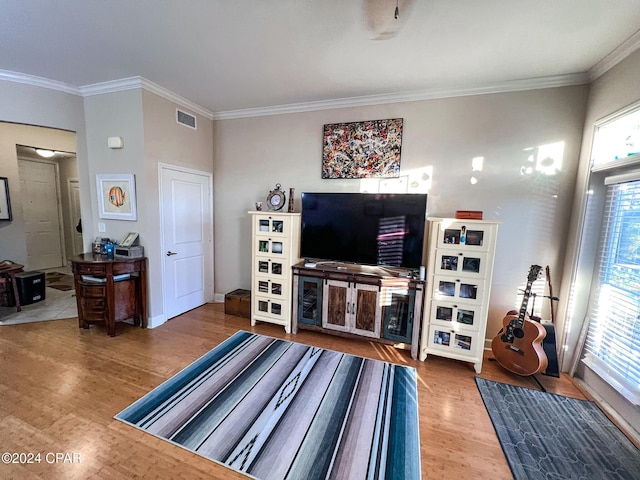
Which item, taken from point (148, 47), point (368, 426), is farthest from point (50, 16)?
point (368, 426)

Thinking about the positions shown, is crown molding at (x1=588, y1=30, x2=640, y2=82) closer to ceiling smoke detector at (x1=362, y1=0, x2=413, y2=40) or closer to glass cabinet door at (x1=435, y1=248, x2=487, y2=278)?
ceiling smoke detector at (x1=362, y1=0, x2=413, y2=40)

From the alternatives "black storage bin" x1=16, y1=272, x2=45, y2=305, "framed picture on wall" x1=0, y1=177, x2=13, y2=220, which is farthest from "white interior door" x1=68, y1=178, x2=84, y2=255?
"black storage bin" x1=16, y1=272, x2=45, y2=305

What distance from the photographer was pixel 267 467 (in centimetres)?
152

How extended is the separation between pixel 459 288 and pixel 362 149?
1877mm

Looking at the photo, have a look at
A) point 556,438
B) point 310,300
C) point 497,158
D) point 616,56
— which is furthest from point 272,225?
point 616,56

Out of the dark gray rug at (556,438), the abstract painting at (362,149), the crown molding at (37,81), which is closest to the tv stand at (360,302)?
the dark gray rug at (556,438)

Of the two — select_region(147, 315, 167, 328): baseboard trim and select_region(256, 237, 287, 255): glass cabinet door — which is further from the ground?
select_region(256, 237, 287, 255): glass cabinet door

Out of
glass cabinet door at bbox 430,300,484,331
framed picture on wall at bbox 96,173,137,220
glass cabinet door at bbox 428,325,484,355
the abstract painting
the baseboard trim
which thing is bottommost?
the baseboard trim

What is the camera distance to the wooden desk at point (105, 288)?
2.81m

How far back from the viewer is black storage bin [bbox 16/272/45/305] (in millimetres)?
3566

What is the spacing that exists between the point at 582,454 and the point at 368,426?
1.34 metres

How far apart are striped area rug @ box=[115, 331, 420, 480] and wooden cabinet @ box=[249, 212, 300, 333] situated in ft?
2.12

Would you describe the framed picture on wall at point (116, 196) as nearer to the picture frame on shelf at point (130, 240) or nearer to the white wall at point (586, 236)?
the picture frame on shelf at point (130, 240)

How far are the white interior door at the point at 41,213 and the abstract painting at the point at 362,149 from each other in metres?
5.83
